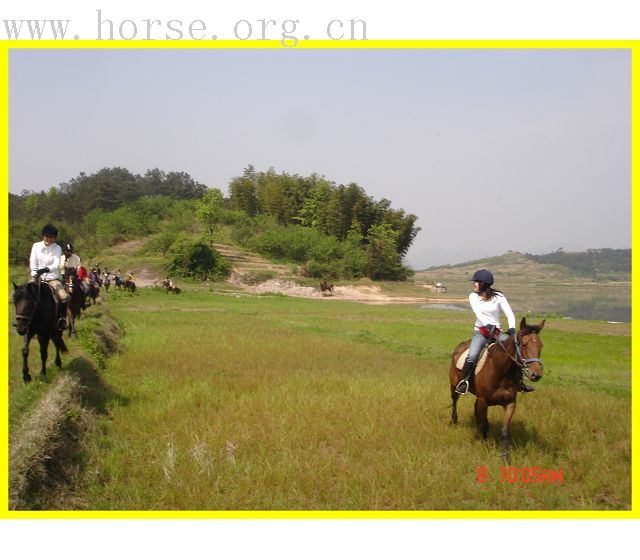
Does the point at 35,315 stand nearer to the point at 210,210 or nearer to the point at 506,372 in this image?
the point at 506,372

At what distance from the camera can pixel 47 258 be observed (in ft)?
29.1

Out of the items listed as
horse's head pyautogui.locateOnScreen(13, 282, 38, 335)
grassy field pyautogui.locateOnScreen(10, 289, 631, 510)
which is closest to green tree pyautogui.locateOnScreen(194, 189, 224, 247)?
grassy field pyautogui.locateOnScreen(10, 289, 631, 510)

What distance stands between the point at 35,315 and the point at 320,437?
533 centimetres

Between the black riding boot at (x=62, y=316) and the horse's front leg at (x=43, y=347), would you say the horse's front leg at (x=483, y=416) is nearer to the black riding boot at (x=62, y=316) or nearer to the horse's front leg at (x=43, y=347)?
the horse's front leg at (x=43, y=347)

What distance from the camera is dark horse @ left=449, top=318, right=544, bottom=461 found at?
6336 millimetres

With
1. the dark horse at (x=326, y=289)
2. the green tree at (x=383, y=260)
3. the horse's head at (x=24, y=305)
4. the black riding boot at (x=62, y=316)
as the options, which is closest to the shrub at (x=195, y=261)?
the dark horse at (x=326, y=289)

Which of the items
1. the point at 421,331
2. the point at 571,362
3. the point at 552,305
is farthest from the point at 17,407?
the point at 552,305

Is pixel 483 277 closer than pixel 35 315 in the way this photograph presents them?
Yes

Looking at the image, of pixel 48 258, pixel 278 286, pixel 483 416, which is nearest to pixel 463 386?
pixel 483 416

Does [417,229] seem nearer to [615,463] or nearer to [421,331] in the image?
[421,331]

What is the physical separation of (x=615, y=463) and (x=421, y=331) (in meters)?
16.8

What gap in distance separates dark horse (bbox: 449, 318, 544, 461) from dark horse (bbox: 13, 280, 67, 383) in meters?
6.96

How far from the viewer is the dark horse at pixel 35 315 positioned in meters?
7.66

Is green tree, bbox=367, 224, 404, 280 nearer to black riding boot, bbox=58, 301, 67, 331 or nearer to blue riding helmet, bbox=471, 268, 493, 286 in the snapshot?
black riding boot, bbox=58, 301, 67, 331
